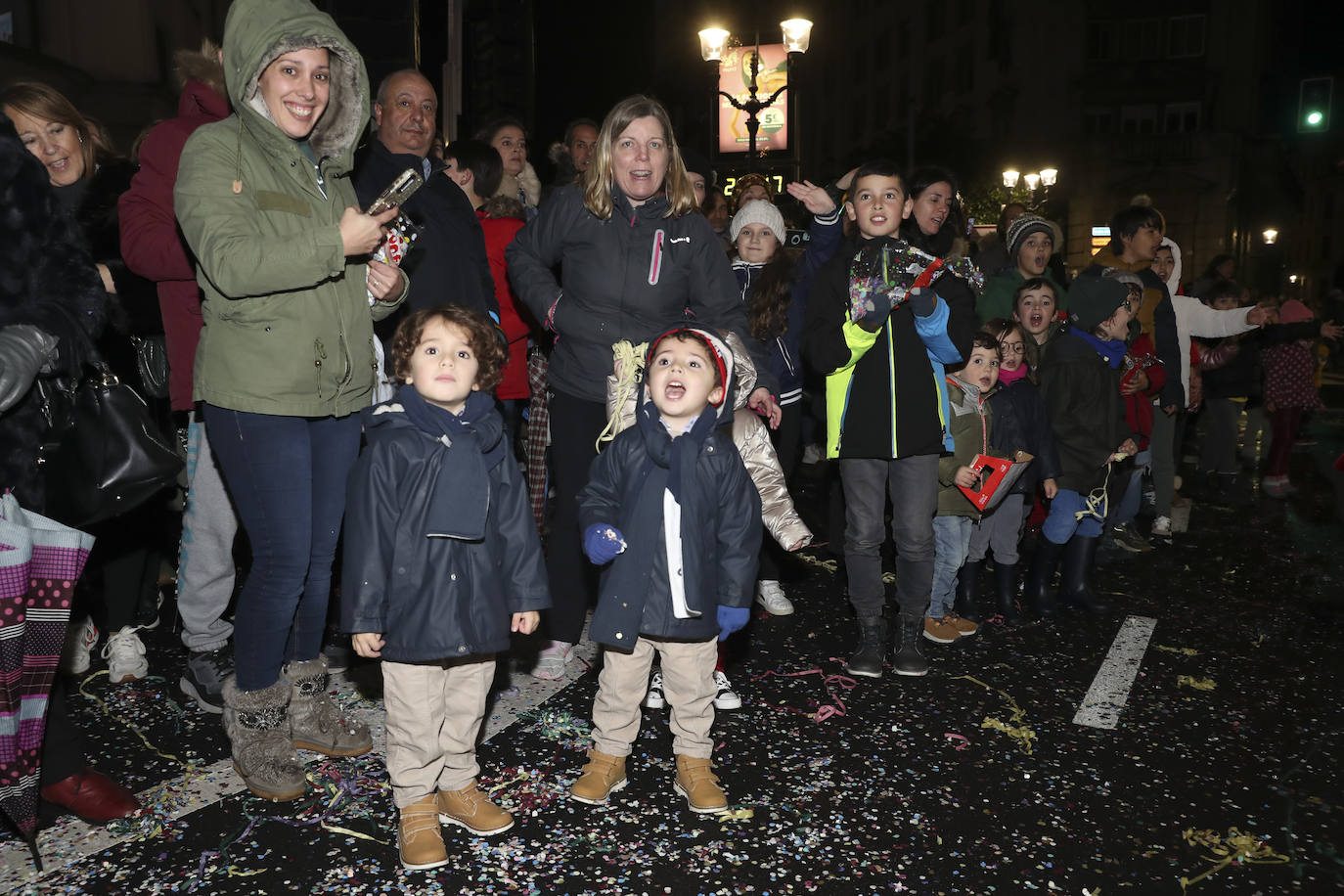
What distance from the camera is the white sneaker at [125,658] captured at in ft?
14.0

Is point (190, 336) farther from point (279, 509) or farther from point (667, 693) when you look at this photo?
point (667, 693)

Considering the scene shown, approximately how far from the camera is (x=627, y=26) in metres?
33.4

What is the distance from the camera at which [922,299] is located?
4262 millimetres

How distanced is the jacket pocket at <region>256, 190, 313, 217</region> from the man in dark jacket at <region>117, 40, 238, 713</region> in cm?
55

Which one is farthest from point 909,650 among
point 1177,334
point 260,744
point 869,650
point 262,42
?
point 1177,334

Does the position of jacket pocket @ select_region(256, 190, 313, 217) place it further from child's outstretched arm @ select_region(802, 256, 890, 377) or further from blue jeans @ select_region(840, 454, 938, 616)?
blue jeans @ select_region(840, 454, 938, 616)

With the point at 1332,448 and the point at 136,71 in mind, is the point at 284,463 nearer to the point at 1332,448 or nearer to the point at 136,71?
the point at 136,71

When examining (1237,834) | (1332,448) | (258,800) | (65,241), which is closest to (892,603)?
(1237,834)

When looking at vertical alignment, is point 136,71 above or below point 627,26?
below

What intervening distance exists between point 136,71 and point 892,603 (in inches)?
242

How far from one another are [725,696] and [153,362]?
9.48 ft

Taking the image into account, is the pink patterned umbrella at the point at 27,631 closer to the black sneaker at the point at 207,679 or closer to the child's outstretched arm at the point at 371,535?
the child's outstretched arm at the point at 371,535

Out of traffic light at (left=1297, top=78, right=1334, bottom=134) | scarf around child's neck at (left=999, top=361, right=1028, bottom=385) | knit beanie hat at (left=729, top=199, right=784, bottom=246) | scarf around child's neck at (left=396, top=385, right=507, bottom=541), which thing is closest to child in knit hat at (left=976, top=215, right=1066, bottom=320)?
scarf around child's neck at (left=999, top=361, right=1028, bottom=385)

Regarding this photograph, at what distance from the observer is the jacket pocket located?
121 inches
